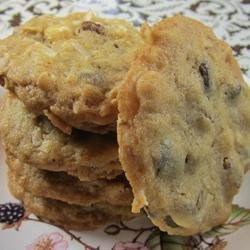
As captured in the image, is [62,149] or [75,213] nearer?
[62,149]

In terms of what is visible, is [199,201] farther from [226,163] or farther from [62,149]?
[62,149]

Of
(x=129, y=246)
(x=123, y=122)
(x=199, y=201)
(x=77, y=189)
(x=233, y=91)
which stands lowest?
(x=129, y=246)

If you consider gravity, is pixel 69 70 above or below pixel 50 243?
above

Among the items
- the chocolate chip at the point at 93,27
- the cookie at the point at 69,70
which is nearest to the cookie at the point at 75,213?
the cookie at the point at 69,70

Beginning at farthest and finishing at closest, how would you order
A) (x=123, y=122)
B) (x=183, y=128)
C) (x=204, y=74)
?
1. (x=204, y=74)
2. (x=183, y=128)
3. (x=123, y=122)

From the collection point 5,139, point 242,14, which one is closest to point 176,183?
point 5,139

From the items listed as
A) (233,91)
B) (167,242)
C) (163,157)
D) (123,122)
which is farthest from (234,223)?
(123,122)

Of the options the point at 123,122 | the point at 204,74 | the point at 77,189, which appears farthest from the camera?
the point at 77,189

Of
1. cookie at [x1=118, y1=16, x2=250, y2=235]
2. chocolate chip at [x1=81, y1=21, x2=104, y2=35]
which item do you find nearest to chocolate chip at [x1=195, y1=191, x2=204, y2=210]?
cookie at [x1=118, y1=16, x2=250, y2=235]
